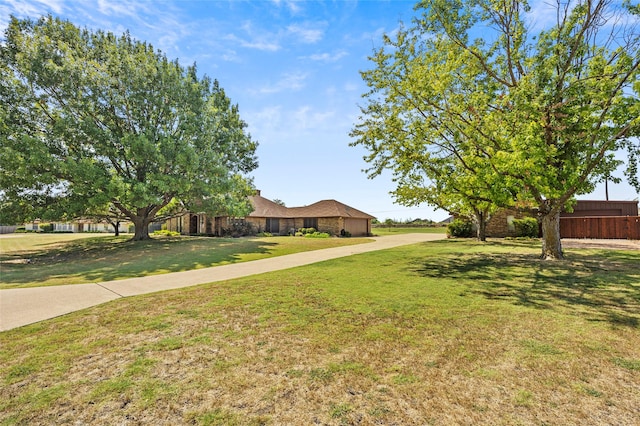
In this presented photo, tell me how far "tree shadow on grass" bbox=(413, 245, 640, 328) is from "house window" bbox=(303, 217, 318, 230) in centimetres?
2214

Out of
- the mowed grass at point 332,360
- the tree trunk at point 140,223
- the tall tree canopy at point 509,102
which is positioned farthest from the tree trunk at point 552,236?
the tree trunk at point 140,223

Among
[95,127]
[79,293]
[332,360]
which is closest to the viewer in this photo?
[332,360]

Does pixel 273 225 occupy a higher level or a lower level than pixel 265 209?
lower

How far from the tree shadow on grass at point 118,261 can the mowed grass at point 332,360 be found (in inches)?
198

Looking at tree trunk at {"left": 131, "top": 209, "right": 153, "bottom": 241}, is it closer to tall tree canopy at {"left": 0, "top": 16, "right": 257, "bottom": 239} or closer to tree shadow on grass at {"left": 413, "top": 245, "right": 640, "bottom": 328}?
tall tree canopy at {"left": 0, "top": 16, "right": 257, "bottom": 239}

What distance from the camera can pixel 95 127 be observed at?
17.0 m

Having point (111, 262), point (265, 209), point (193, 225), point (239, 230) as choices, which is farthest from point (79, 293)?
point (193, 225)

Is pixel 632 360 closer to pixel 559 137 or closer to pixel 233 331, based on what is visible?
pixel 233 331

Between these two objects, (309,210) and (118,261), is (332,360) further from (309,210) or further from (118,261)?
(309,210)

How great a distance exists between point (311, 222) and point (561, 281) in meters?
27.6

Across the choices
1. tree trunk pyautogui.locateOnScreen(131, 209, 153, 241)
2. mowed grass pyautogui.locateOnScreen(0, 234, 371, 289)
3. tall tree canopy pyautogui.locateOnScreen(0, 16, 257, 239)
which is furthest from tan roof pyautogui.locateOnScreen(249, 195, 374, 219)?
mowed grass pyautogui.locateOnScreen(0, 234, 371, 289)

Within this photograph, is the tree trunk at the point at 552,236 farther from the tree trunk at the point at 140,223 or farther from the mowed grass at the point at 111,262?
the tree trunk at the point at 140,223

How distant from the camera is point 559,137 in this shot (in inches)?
413

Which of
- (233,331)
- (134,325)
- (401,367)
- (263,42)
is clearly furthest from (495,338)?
(263,42)
